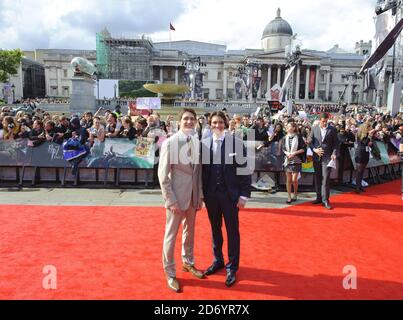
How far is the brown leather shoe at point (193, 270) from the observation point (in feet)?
15.2

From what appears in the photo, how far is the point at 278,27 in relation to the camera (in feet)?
322

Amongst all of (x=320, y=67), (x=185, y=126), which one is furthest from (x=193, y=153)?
(x=320, y=67)

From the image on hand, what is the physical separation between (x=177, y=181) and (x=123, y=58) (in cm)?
7923

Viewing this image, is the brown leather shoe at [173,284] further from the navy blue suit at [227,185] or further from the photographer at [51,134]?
the photographer at [51,134]

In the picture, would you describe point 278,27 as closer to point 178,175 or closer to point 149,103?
point 149,103

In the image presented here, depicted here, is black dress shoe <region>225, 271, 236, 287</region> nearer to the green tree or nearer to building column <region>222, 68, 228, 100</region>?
the green tree

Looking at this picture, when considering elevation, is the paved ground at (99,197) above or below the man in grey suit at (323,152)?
below

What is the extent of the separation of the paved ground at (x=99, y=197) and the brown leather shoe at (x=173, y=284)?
3860 millimetres

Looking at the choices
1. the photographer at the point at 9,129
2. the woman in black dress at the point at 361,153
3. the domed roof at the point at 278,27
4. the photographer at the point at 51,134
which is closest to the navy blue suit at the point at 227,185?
the woman in black dress at the point at 361,153

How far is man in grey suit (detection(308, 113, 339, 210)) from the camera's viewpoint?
8.45 meters

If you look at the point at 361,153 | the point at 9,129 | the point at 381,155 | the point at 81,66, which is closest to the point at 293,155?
the point at 361,153

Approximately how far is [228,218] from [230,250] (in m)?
0.42

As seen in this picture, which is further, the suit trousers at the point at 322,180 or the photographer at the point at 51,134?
the photographer at the point at 51,134

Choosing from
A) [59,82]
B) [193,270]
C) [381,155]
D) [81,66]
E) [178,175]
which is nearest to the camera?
[178,175]
